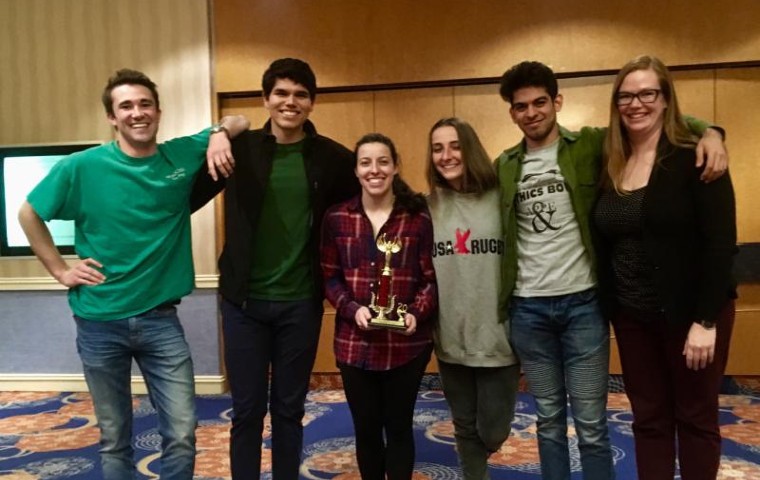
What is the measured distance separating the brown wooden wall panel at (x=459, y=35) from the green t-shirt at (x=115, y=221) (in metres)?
2.40

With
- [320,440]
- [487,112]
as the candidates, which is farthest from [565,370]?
[487,112]

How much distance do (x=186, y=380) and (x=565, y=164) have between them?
1.48 meters

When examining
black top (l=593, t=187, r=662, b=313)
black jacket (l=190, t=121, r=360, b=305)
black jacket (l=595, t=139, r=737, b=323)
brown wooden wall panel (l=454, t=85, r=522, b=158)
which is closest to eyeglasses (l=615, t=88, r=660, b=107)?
black jacket (l=595, t=139, r=737, b=323)

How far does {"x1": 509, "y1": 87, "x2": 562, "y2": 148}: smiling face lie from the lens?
6.20 feet

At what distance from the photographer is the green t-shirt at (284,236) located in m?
1.97

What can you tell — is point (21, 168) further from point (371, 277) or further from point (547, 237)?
point (547, 237)

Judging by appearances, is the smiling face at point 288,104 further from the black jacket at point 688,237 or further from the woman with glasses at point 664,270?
the black jacket at point 688,237

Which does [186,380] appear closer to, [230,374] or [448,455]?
[230,374]

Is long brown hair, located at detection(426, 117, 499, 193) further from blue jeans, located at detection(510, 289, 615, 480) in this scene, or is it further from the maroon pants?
the maroon pants

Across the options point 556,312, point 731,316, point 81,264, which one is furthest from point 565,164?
point 81,264

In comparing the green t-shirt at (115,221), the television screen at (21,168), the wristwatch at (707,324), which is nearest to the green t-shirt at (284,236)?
the green t-shirt at (115,221)

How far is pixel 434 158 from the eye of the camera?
203 centimetres

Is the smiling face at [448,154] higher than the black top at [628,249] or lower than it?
higher

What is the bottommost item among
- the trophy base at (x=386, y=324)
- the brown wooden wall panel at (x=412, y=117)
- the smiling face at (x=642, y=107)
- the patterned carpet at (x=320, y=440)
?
the patterned carpet at (x=320, y=440)
